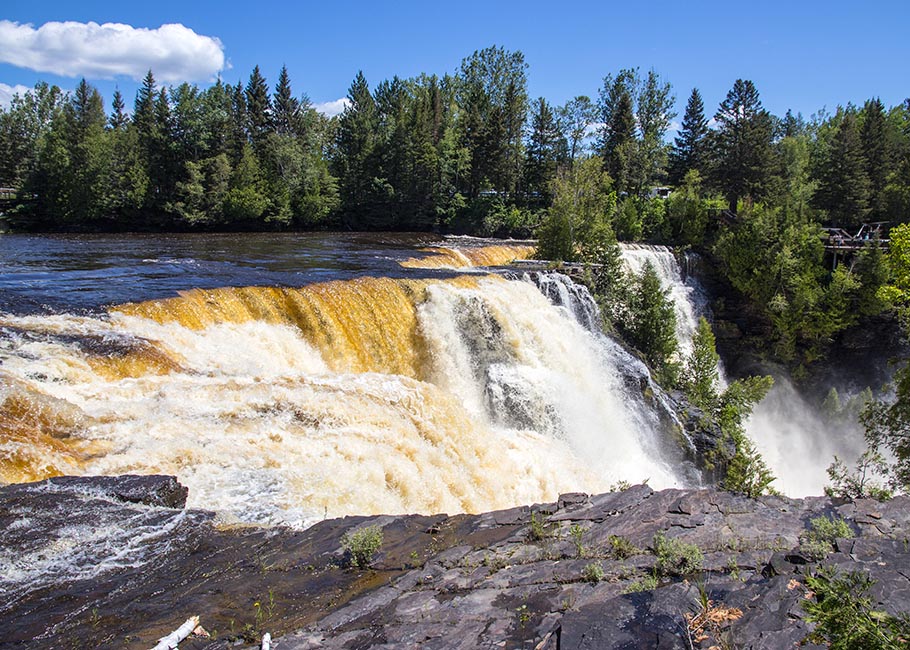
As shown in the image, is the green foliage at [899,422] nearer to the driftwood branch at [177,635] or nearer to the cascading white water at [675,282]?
the cascading white water at [675,282]

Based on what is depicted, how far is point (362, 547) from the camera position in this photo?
5.66m

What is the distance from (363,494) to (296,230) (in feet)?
131

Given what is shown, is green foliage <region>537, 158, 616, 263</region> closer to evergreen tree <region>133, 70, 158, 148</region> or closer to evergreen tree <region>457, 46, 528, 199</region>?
evergreen tree <region>457, 46, 528, 199</region>

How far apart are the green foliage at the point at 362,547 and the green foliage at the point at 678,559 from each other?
109 inches

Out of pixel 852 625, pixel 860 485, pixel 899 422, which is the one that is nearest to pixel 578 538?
pixel 852 625

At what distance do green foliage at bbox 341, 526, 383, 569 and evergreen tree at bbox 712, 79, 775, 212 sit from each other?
40.9m

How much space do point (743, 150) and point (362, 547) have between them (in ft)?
146

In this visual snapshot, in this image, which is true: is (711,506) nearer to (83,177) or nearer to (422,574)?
(422,574)

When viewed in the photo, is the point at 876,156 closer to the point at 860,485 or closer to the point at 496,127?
the point at 496,127

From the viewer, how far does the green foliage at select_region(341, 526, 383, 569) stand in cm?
566

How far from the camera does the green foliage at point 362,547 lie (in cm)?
566

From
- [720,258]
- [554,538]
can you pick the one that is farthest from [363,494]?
[720,258]

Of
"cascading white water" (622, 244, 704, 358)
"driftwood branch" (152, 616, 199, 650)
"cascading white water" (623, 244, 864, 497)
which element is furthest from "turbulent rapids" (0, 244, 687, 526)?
"cascading white water" (622, 244, 704, 358)

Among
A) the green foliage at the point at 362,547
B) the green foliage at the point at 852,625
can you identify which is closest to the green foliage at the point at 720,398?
the green foliage at the point at 362,547
